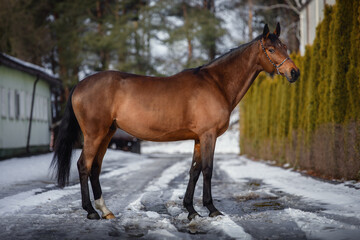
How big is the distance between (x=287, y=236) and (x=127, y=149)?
27021 millimetres

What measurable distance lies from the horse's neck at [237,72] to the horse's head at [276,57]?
Result: 0.42ft

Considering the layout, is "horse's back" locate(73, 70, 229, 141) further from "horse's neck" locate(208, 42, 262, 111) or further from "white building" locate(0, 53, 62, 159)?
"white building" locate(0, 53, 62, 159)

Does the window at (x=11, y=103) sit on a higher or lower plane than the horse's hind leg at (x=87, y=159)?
higher

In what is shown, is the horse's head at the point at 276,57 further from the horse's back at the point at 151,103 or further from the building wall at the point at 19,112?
the building wall at the point at 19,112

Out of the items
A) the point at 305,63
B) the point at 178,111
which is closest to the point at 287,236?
the point at 178,111

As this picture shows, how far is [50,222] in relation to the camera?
15.9ft

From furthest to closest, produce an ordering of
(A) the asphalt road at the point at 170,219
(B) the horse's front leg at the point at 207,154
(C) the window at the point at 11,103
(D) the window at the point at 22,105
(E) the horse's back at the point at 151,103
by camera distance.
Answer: (D) the window at the point at 22,105 < (C) the window at the point at 11,103 < (E) the horse's back at the point at 151,103 < (B) the horse's front leg at the point at 207,154 < (A) the asphalt road at the point at 170,219

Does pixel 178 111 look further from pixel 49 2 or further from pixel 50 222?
pixel 49 2

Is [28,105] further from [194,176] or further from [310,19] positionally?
[194,176]

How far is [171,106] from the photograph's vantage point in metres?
5.39

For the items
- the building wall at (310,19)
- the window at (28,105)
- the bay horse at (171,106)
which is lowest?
the bay horse at (171,106)

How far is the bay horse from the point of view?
5.32 m

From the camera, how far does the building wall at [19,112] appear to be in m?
17.5

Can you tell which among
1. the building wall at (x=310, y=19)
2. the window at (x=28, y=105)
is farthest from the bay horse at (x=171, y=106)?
the window at (x=28, y=105)
